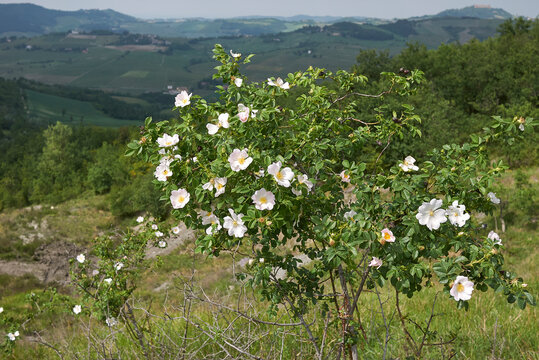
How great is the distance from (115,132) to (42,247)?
63.4 m

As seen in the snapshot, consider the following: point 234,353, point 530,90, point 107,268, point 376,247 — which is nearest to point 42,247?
point 107,268

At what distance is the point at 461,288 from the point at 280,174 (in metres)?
1.19

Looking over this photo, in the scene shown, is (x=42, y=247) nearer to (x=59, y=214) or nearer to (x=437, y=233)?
(x=59, y=214)

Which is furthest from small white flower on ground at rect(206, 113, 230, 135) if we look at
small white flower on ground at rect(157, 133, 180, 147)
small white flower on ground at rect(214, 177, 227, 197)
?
small white flower on ground at rect(214, 177, 227, 197)

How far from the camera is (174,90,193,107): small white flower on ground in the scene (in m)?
2.73

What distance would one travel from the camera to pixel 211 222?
8.93 ft

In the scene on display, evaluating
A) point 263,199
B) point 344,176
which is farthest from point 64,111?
point 263,199

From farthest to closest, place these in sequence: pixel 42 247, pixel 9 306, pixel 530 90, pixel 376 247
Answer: pixel 530 90
pixel 42 247
pixel 9 306
pixel 376 247

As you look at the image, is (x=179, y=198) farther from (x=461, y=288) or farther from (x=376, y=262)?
(x=461, y=288)

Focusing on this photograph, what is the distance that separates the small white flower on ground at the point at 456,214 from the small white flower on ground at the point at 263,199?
1068 mm

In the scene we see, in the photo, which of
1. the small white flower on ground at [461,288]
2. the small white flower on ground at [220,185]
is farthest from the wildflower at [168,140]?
the small white flower on ground at [461,288]

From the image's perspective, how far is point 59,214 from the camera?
3578cm

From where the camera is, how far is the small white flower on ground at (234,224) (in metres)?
2.42

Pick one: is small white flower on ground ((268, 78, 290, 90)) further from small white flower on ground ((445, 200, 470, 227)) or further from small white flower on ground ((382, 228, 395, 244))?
small white flower on ground ((445, 200, 470, 227))
